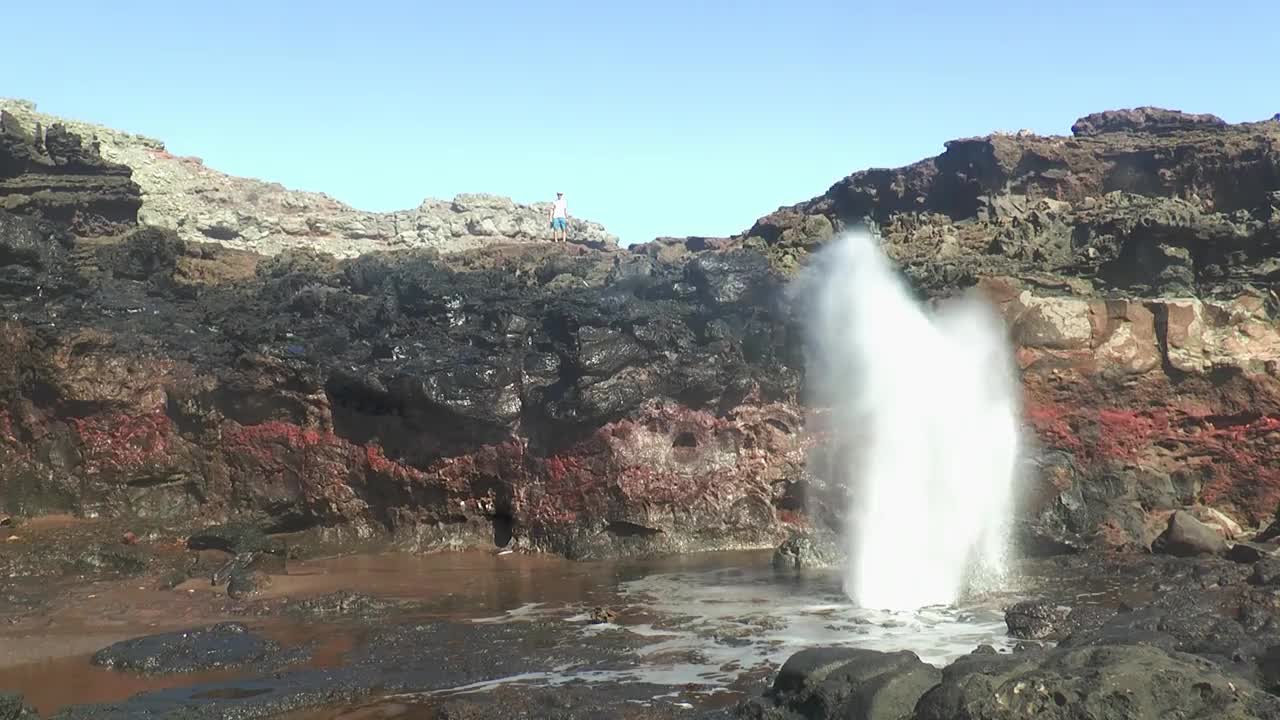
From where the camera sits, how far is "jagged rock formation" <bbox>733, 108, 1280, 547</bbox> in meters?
16.1

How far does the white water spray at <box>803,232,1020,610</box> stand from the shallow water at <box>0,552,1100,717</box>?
81 cm

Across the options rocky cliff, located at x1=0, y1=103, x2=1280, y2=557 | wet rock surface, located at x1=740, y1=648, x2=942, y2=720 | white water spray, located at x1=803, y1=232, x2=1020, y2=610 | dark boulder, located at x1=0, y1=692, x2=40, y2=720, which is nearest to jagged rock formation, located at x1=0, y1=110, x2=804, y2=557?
rocky cliff, located at x1=0, y1=103, x2=1280, y2=557

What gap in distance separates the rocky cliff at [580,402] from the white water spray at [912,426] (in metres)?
0.53

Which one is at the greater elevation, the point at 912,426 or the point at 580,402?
the point at 580,402

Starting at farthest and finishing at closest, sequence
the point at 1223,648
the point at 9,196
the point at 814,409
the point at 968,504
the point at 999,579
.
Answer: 1. the point at 9,196
2. the point at 814,409
3. the point at 968,504
4. the point at 999,579
5. the point at 1223,648

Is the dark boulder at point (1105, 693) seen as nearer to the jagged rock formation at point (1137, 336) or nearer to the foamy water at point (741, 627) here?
the foamy water at point (741, 627)

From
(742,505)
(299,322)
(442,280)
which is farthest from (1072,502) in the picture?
(299,322)

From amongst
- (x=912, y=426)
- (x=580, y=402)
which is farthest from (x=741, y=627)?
(x=580, y=402)

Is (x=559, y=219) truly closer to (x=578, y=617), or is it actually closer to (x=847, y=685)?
(x=578, y=617)

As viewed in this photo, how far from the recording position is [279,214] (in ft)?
108

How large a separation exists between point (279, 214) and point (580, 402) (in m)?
20.2

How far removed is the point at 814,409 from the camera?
16.8 meters

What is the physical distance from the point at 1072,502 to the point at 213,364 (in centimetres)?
1192

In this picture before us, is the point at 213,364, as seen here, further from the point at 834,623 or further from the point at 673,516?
the point at 834,623
